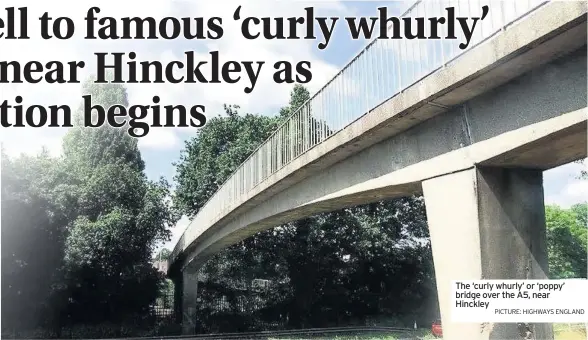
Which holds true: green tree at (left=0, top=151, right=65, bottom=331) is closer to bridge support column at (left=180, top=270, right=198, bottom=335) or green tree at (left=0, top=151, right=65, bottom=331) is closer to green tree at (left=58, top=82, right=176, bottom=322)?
green tree at (left=58, top=82, right=176, bottom=322)

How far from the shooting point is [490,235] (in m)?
5.70

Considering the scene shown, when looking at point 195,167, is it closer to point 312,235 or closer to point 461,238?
point 312,235

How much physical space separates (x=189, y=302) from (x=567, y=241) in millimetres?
29366

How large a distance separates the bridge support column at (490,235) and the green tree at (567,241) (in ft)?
79.7

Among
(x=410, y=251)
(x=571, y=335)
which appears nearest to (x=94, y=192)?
(x=410, y=251)

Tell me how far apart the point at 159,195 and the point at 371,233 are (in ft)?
38.6

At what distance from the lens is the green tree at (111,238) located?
74.9ft

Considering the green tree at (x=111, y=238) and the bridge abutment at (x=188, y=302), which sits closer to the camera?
the green tree at (x=111, y=238)

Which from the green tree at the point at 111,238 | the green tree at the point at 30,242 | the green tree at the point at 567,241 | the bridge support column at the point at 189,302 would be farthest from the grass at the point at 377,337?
the green tree at the point at 30,242

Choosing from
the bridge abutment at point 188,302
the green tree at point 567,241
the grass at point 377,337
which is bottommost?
the grass at point 377,337

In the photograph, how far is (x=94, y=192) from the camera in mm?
24500

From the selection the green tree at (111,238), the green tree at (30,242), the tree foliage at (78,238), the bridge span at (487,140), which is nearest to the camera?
the bridge span at (487,140)

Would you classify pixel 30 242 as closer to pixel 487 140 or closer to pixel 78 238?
pixel 78 238

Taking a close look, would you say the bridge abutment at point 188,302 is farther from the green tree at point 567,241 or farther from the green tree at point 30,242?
the green tree at point 567,241
